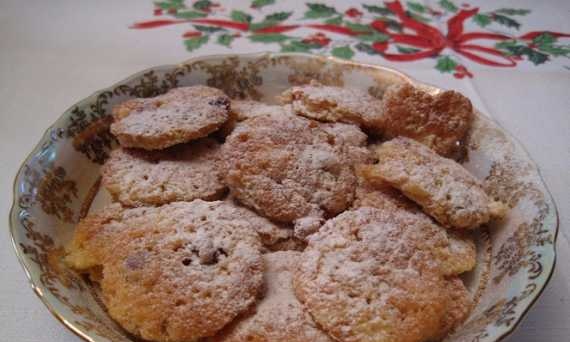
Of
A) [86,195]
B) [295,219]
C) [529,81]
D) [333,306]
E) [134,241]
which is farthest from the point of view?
[529,81]

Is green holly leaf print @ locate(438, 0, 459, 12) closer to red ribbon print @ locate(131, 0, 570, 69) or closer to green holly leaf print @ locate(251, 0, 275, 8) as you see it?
red ribbon print @ locate(131, 0, 570, 69)

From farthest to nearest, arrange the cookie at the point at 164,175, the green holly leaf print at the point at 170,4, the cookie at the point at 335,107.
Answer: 1. the green holly leaf print at the point at 170,4
2. the cookie at the point at 335,107
3. the cookie at the point at 164,175

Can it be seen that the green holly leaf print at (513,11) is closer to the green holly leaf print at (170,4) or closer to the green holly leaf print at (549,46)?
the green holly leaf print at (549,46)

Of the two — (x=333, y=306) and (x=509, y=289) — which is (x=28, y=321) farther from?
(x=509, y=289)

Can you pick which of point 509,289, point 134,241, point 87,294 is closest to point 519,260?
point 509,289

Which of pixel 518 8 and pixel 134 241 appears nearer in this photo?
pixel 134 241

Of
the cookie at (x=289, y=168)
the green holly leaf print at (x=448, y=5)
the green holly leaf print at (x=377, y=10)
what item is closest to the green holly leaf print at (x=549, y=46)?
the green holly leaf print at (x=448, y=5)
